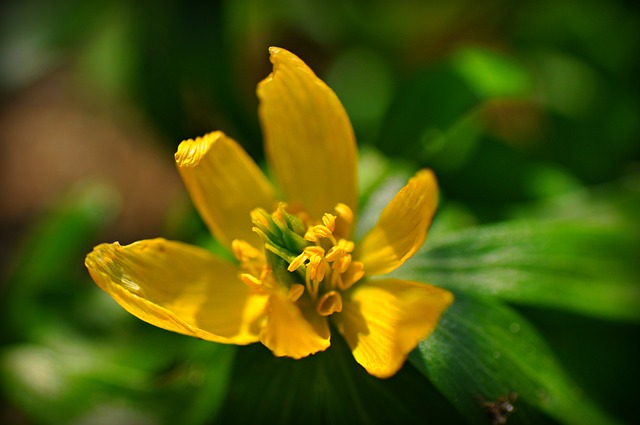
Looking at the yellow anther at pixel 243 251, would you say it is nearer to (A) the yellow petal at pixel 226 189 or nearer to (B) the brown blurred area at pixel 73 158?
(A) the yellow petal at pixel 226 189

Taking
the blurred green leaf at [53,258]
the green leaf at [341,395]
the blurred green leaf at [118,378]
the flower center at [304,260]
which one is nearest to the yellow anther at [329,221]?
the flower center at [304,260]

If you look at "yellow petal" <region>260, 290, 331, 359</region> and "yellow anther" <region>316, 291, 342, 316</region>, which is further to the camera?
"yellow anther" <region>316, 291, 342, 316</region>

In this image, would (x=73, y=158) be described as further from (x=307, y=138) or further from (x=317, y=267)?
(x=317, y=267)

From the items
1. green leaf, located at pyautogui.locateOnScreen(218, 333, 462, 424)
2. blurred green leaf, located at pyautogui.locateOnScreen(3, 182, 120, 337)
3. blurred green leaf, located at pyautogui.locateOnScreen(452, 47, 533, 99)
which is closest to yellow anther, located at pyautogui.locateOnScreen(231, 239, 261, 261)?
green leaf, located at pyautogui.locateOnScreen(218, 333, 462, 424)

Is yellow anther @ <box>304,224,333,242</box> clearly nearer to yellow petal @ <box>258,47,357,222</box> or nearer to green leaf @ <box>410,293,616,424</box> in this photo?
yellow petal @ <box>258,47,357,222</box>

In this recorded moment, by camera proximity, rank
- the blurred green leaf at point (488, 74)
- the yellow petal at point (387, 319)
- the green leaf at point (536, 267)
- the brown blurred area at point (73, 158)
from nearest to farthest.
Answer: the yellow petal at point (387, 319)
the green leaf at point (536, 267)
the blurred green leaf at point (488, 74)
the brown blurred area at point (73, 158)

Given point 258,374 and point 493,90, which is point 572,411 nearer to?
point 258,374

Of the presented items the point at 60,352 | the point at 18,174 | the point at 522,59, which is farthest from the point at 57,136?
the point at 522,59
